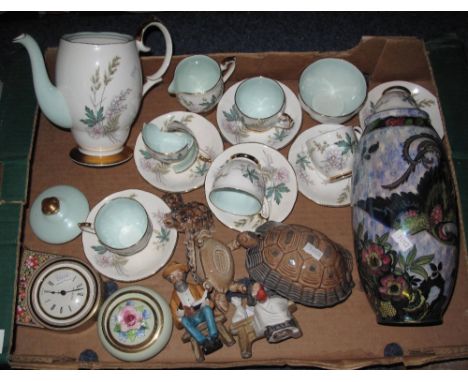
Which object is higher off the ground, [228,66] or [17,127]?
[228,66]

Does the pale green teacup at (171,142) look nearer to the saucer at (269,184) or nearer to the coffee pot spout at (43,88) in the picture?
the saucer at (269,184)

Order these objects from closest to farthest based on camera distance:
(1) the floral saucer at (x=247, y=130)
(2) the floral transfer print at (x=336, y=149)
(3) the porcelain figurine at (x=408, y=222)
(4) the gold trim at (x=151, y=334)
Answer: (3) the porcelain figurine at (x=408, y=222), (4) the gold trim at (x=151, y=334), (2) the floral transfer print at (x=336, y=149), (1) the floral saucer at (x=247, y=130)

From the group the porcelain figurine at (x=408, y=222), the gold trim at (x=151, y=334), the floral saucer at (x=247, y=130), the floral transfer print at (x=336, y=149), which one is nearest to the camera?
the porcelain figurine at (x=408, y=222)

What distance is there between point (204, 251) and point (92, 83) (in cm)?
45

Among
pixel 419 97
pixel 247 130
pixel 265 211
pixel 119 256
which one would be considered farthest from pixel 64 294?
pixel 419 97

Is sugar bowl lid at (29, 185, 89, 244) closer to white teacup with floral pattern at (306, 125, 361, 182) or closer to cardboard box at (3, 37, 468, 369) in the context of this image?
cardboard box at (3, 37, 468, 369)

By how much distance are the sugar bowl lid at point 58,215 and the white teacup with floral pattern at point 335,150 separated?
0.62 meters

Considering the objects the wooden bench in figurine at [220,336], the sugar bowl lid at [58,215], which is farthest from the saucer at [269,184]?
the sugar bowl lid at [58,215]

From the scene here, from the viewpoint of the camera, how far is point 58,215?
108 cm

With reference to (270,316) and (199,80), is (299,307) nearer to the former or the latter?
(270,316)

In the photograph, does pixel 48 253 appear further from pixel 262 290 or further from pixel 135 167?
pixel 262 290

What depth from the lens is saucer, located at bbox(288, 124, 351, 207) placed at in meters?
1.13

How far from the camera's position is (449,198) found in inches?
35.6

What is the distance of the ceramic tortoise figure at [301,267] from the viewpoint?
92 centimetres
